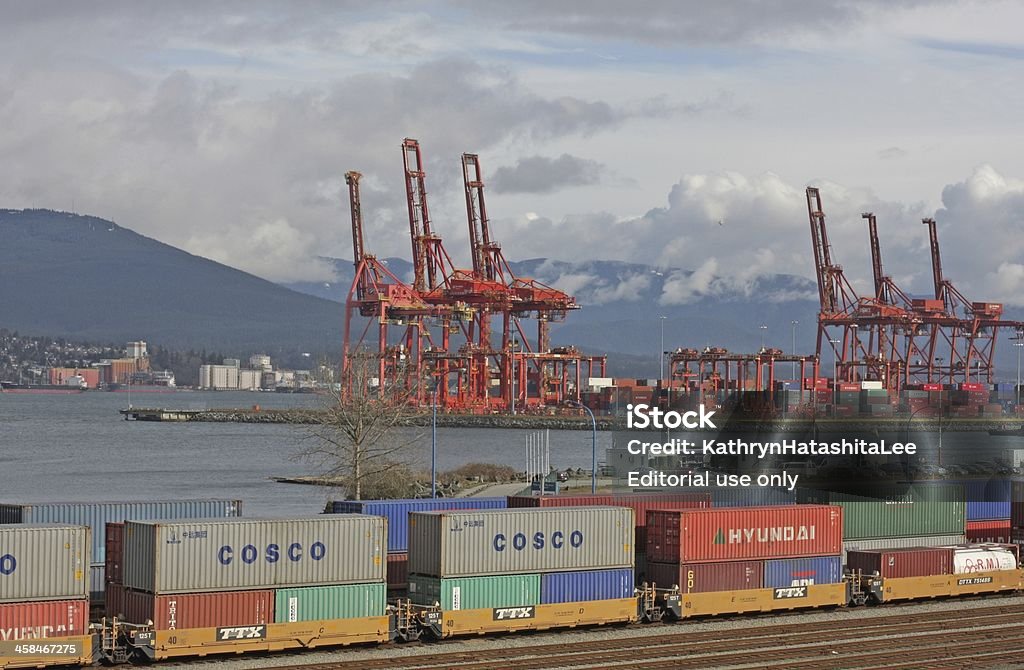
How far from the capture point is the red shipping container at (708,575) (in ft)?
138

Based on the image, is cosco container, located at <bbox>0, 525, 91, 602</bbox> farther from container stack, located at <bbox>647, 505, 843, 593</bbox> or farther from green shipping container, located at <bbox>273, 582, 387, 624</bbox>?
container stack, located at <bbox>647, 505, 843, 593</bbox>

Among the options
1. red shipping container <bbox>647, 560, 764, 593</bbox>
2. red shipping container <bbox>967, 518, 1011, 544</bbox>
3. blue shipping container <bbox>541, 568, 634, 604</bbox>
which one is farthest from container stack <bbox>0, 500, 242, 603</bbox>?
red shipping container <bbox>967, 518, 1011, 544</bbox>

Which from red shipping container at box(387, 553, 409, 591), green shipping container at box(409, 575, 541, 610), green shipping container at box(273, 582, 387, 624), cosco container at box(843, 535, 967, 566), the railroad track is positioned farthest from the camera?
cosco container at box(843, 535, 967, 566)

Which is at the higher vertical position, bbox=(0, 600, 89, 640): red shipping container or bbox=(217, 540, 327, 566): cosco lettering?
bbox=(217, 540, 327, 566): cosco lettering

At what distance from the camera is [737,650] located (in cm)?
3822

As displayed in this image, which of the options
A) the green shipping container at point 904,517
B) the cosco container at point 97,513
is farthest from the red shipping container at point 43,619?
the green shipping container at point 904,517

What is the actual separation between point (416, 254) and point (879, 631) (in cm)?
14087

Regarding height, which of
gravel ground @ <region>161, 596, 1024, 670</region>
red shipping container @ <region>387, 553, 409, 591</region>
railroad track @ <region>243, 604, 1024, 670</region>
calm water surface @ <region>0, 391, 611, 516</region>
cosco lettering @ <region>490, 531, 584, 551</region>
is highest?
calm water surface @ <region>0, 391, 611, 516</region>

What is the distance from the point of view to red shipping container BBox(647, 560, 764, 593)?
4212 cm

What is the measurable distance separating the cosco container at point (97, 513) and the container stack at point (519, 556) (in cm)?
809

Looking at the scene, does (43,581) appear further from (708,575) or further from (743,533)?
(743,533)

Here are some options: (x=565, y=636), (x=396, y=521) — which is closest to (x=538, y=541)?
(x=565, y=636)

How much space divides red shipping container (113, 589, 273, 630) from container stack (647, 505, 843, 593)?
11551mm

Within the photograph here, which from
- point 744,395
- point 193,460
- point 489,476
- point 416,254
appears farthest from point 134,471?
point 416,254
